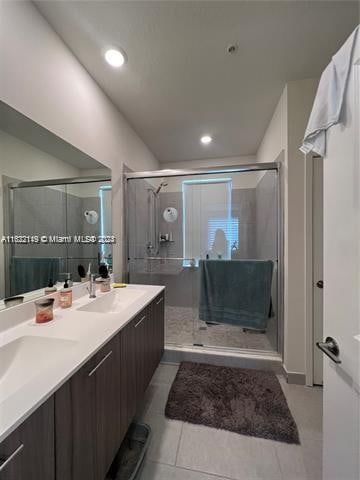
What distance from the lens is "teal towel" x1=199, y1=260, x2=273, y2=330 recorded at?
6.53 feet

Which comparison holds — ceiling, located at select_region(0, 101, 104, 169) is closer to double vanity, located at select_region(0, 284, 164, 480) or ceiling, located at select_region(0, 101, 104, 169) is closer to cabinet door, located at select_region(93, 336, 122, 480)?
double vanity, located at select_region(0, 284, 164, 480)

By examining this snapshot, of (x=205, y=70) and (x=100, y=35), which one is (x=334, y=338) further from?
(x=100, y=35)

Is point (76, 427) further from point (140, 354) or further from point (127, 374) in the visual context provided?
point (140, 354)

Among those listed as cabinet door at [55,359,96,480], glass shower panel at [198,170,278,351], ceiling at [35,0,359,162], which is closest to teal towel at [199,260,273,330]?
glass shower panel at [198,170,278,351]

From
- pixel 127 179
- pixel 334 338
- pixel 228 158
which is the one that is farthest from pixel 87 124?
pixel 228 158

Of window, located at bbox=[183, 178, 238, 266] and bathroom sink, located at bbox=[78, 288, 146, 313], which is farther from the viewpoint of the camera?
window, located at bbox=[183, 178, 238, 266]

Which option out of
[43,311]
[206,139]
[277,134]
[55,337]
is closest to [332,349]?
[55,337]

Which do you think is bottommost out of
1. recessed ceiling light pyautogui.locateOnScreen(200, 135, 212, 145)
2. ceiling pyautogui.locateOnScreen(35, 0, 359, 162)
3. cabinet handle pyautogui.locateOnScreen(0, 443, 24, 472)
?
cabinet handle pyautogui.locateOnScreen(0, 443, 24, 472)

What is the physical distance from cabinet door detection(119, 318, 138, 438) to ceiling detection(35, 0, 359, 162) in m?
1.89

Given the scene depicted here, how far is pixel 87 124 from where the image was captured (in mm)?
1614

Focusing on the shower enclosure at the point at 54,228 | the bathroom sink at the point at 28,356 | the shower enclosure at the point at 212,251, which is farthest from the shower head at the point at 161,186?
the bathroom sink at the point at 28,356

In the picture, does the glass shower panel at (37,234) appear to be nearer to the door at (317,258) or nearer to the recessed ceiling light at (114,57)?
the recessed ceiling light at (114,57)

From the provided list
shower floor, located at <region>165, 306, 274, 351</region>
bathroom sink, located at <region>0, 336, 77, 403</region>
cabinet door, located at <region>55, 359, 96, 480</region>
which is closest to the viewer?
cabinet door, located at <region>55, 359, 96, 480</region>

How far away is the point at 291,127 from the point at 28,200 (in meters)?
2.12
